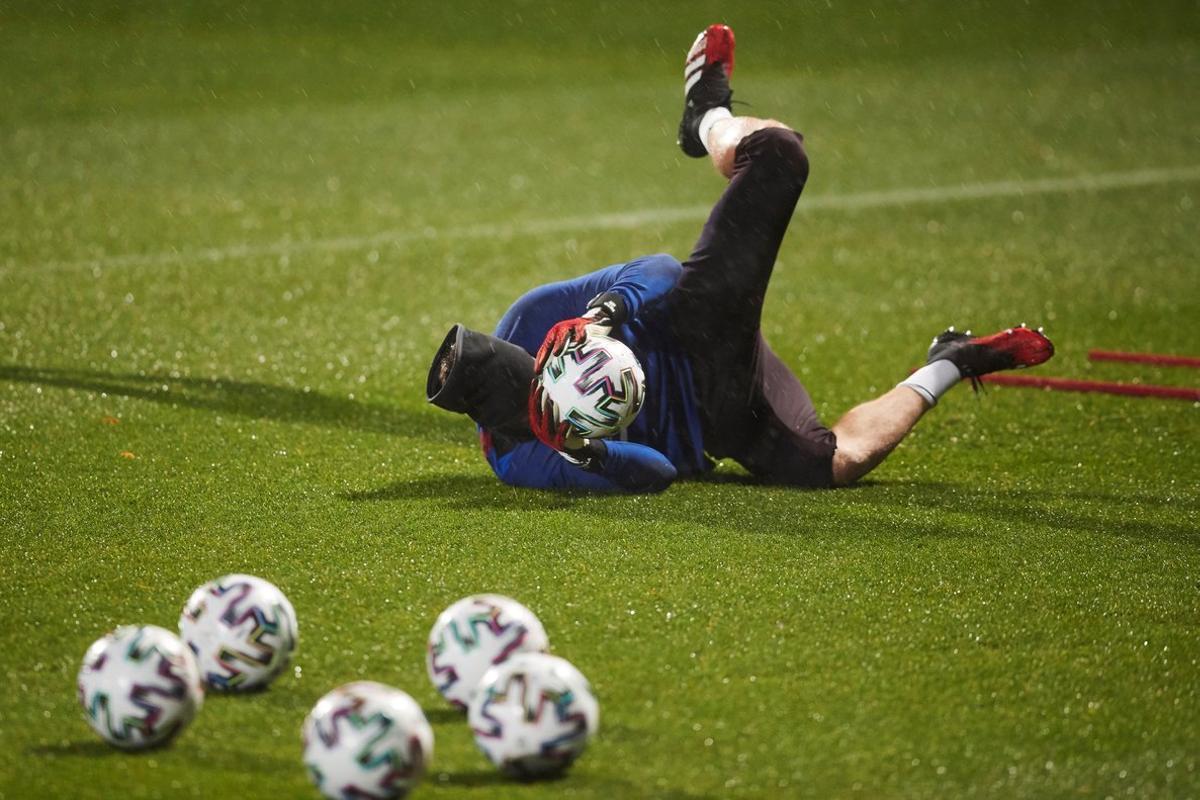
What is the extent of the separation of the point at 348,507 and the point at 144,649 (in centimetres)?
174

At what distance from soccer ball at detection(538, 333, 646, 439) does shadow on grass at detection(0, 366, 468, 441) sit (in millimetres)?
1367

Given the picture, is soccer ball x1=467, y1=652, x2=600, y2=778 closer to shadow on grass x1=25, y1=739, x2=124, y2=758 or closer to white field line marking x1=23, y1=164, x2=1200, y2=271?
shadow on grass x1=25, y1=739, x2=124, y2=758

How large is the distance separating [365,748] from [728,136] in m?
3.15

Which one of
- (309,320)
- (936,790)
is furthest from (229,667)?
(309,320)

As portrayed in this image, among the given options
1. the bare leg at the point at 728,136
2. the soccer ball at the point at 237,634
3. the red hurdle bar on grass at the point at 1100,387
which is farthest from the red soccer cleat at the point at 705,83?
the soccer ball at the point at 237,634

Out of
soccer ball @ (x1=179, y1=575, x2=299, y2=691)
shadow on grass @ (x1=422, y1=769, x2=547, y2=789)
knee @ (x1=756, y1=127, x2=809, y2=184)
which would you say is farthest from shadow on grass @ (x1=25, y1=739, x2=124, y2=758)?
knee @ (x1=756, y1=127, x2=809, y2=184)

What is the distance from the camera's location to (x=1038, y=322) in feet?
25.3

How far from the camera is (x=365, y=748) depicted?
9.77ft

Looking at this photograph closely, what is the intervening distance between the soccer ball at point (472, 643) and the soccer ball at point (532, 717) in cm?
28

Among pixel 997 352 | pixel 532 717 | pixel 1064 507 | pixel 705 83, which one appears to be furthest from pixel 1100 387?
pixel 532 717

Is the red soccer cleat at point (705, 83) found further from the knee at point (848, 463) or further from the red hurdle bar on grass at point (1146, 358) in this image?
the red hurdle bar on grass at point (1146, 358)

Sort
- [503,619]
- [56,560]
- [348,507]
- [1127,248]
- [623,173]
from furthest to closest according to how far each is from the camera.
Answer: [623,173]
[1127,248]
[348,507]
[56,560]
[503,619]

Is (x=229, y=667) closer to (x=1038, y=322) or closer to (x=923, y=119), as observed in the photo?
(x=1038, y=322)

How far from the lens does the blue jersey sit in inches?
200
